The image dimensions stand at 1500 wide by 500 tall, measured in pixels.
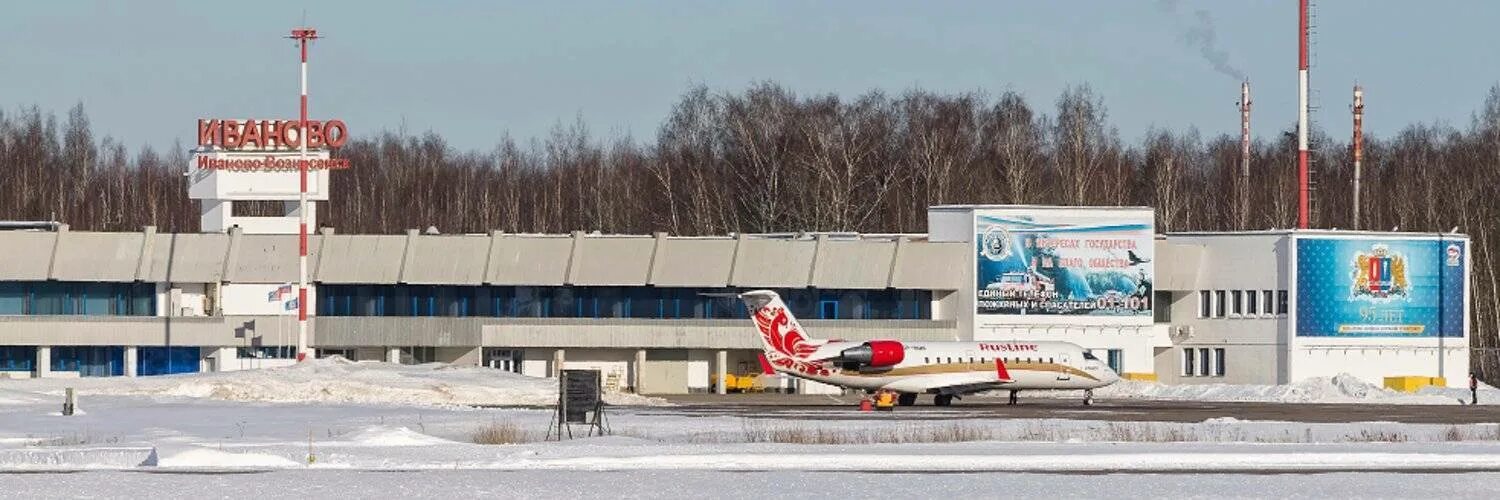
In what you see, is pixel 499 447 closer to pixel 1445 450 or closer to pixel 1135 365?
pixel 1445 450

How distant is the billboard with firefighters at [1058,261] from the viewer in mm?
103000

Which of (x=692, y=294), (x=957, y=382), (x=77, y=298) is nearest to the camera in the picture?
(x=957, y=382)

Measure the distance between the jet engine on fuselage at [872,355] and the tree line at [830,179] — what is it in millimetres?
51613

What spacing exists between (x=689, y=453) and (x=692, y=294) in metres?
57.6

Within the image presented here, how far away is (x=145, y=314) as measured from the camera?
102m

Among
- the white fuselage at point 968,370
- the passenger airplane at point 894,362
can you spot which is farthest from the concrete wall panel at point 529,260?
the white fuselage at point 968,370

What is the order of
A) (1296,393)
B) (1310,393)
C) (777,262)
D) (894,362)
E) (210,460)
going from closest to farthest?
(210,460) < (894,362) < (1310,393) < (1296,393) < (777,262)

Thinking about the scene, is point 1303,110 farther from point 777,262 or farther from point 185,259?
point 185,259

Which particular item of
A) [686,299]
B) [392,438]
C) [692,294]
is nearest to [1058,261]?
[692,294]

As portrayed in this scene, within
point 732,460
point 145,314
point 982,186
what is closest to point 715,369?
point 145,314

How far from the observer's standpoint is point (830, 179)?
136 metres

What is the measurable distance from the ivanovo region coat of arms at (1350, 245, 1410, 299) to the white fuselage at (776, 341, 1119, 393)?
20.8 m

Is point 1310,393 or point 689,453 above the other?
point 689,453

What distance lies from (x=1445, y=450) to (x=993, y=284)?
172 ft
